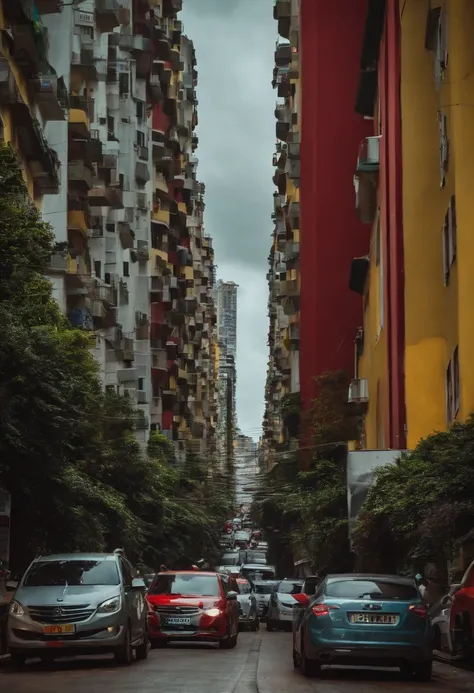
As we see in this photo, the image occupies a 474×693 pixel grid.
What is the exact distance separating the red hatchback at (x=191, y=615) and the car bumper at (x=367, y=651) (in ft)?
27.2

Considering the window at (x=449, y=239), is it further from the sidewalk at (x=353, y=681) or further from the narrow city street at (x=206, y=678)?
the sidewalk at (x=353, y=681)

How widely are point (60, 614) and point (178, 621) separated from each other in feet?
22.7

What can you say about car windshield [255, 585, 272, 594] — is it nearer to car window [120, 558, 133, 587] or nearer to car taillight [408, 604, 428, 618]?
car window [120, 558, 133, 587]

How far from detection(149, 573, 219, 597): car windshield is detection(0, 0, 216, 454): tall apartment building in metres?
8.89

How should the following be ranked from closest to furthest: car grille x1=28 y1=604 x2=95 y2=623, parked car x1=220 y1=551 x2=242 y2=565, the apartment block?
car grille x1=28 y1=604 x2=95 y2=623 < the apartment block < parked car x1=220 y1=551 x2=242 y2=565

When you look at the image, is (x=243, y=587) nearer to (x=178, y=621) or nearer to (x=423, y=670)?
(x=178, y=621)

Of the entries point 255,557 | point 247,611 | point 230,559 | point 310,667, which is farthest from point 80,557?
point 255,557

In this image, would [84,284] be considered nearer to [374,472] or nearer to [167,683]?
[374,472]

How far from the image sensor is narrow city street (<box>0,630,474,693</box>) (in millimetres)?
15734

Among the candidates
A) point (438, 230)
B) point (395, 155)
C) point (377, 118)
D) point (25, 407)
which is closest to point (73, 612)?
point (25, 407)

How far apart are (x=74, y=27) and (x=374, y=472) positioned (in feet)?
106

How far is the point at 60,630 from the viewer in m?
19.4

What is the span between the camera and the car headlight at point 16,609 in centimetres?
1966

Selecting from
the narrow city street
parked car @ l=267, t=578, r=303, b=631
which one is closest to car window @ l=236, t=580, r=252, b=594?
parked car @ l=267, t=578, r=303, b=631
